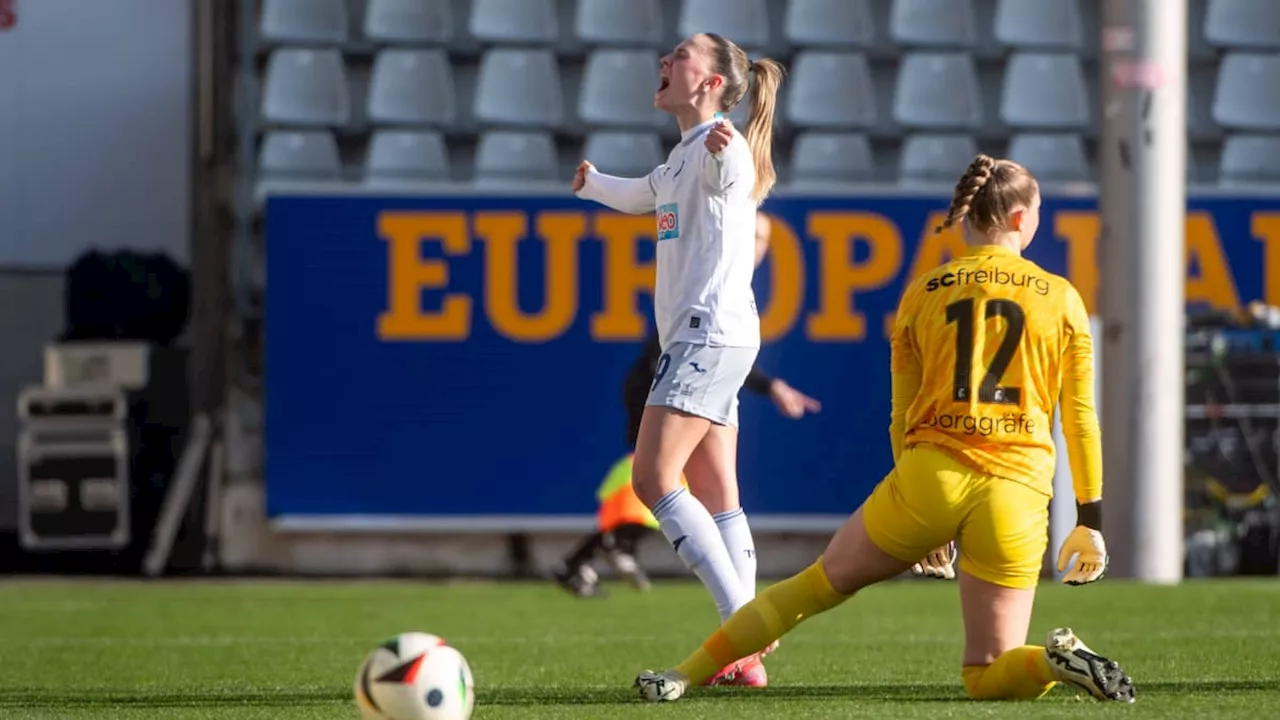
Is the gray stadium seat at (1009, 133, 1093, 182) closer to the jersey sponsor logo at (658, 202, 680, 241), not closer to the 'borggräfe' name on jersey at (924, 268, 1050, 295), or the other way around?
the jersey sponsor logo at (658, 202, 680, 241)

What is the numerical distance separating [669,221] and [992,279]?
1076 mm

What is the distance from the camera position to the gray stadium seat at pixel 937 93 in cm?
1309

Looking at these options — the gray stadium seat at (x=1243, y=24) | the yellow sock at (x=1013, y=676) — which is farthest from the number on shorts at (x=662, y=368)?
the gray stadium seat at (x=1243, y=24)

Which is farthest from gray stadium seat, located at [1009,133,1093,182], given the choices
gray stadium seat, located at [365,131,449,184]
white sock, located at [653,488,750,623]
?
white sock, located at [653,488,750,623]

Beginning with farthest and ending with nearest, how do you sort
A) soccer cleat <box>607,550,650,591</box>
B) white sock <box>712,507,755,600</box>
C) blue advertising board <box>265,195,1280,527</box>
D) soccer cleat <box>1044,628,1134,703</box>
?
1. blue advertising board <box>265,195,1280,527</box>
2. soccer cleat <box>607,550,650,591</box>
3. white sock <box>712,507,755,600</box>
4. soccer cleat <box>1044,628,1134,703</box>

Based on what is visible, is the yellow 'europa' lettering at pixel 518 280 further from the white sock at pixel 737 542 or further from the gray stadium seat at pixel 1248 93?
the white sock at pixel 737 542

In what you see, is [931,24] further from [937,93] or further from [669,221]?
[669,221]

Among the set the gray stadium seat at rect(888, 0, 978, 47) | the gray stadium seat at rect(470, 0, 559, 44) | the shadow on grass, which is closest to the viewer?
the shadow on grass

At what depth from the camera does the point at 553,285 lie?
1171cm

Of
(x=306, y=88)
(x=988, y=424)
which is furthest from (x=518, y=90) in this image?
(x=988, y=424)

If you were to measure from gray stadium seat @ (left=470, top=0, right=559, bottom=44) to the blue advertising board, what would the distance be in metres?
1.85

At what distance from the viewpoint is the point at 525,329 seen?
461 inches

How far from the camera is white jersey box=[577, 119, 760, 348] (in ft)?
17.7

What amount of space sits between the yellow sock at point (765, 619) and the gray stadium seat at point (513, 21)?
28.7 ft
